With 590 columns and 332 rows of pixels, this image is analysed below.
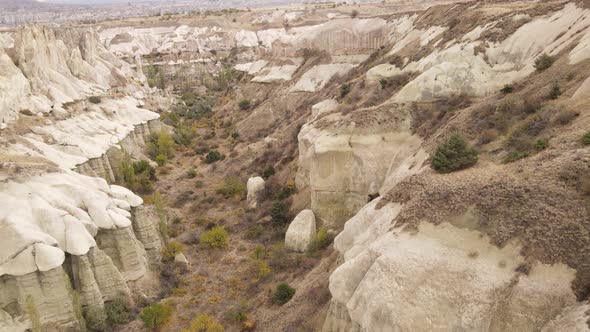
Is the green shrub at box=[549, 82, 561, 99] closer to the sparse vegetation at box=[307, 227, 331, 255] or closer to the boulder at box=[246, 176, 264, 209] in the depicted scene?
the sparse vegetation at box=[307, 227, 331, 255]

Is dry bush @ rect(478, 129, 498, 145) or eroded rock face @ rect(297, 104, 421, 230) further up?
dry bush @ rect(478, 129, 498, 145)

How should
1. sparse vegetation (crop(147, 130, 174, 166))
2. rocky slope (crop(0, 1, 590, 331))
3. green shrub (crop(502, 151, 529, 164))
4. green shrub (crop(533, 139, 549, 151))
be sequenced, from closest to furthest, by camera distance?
rocky slope (crop(0, 1, 590, 331)) → green shrub (crop(533, 139, 549, 151)) → green shrub (crop(502, 151, 529, 164)) → sparse vegetation (crop(147, 130, 174, 166))

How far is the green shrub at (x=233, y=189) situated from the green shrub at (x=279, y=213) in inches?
264

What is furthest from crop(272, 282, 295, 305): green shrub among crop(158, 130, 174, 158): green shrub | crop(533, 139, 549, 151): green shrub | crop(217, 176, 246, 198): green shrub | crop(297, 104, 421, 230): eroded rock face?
crop(158, 130, 174, 158): green shrub

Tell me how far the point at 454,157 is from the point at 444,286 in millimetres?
6495

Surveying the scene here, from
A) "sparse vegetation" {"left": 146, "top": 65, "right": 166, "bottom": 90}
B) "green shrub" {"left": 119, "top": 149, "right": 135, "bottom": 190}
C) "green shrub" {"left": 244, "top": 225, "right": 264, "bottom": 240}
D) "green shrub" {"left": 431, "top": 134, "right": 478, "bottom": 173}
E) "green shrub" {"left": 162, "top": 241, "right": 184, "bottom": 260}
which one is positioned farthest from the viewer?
"sparse vegetation" {"left": 146, "top": 65, "right": 166, "bottom": 90}

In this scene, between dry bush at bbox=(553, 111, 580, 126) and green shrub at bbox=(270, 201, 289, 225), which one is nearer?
dry bush at bbox=(553, 111, 580, 126)

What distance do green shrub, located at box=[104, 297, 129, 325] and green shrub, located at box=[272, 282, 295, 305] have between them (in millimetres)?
7211

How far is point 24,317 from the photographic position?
17547 mm

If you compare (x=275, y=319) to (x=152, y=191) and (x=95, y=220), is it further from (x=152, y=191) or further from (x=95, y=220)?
(x=152, y=191)

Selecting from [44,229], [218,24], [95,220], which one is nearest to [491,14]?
[95,220]

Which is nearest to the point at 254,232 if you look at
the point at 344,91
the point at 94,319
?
the point at 94,319

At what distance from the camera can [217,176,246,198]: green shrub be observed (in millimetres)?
36938

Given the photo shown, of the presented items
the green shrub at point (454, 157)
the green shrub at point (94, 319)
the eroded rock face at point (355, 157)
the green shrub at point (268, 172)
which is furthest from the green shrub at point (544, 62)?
the green shrub at point (94, 319)
